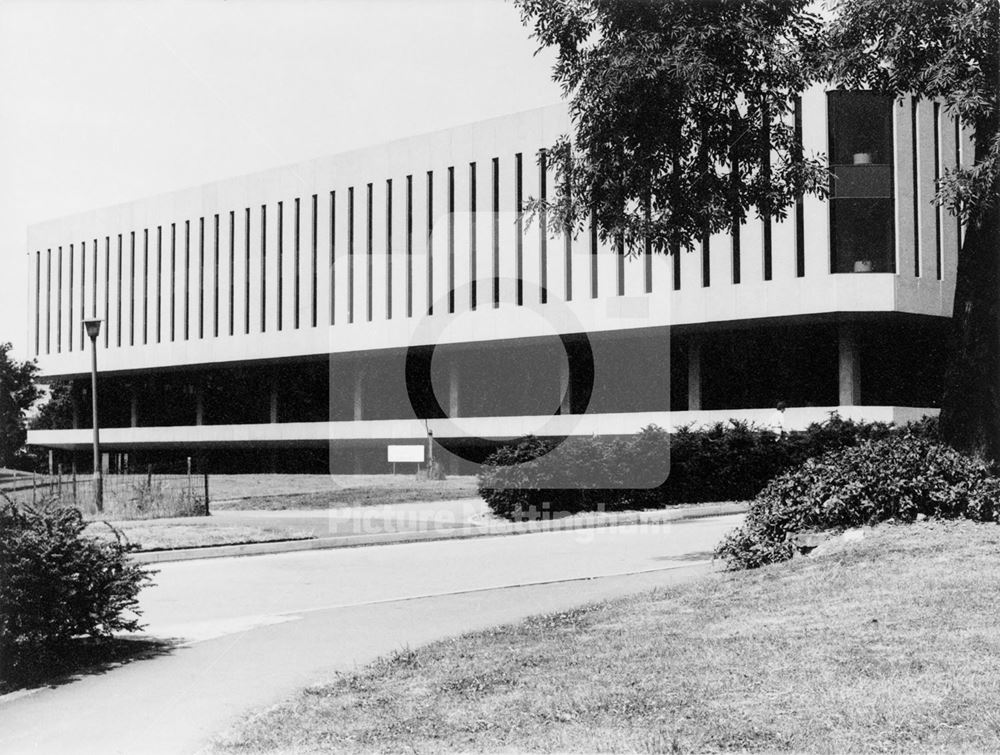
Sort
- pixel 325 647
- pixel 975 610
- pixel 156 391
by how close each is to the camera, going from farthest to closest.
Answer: pixel 156 391
pixel 325 647
pixel 975 610

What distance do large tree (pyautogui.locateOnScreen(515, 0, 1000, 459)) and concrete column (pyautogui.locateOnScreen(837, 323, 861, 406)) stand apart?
26.5 m

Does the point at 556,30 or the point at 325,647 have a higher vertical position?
the point at 556,30

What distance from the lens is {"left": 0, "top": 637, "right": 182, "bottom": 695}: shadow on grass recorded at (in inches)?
329

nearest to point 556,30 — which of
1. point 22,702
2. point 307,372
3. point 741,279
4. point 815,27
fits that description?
point 815,27

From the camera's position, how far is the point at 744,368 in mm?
45406

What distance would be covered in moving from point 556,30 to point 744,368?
3164 centimetres

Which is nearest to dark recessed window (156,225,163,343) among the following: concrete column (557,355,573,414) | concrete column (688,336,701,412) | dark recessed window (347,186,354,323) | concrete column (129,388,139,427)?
concrete column (129,388,139,427)

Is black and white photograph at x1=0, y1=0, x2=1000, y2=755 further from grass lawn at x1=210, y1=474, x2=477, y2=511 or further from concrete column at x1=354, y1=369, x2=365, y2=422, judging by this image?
concrete column at x1=354, y1=369, x2=365, y2=422

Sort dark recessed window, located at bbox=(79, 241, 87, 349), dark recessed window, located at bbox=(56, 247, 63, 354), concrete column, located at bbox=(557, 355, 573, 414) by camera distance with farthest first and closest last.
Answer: dark recessed window, located at bbox=(56, 247, 63, 354) < dark recessed window, located at bbox=(79, 241, 87, 349) < concrete column, located at bbox=(557, 355, 573, 414)

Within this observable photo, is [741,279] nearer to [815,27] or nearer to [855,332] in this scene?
[855,332]

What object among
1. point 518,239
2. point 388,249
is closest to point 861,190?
point 518,239

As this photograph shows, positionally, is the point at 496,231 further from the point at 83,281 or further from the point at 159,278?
the point at 83,281

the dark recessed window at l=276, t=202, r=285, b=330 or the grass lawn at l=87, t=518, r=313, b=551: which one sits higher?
the dark recessed window at l=276, t=202, r=285, b=330

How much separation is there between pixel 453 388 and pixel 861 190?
66.2 ft
